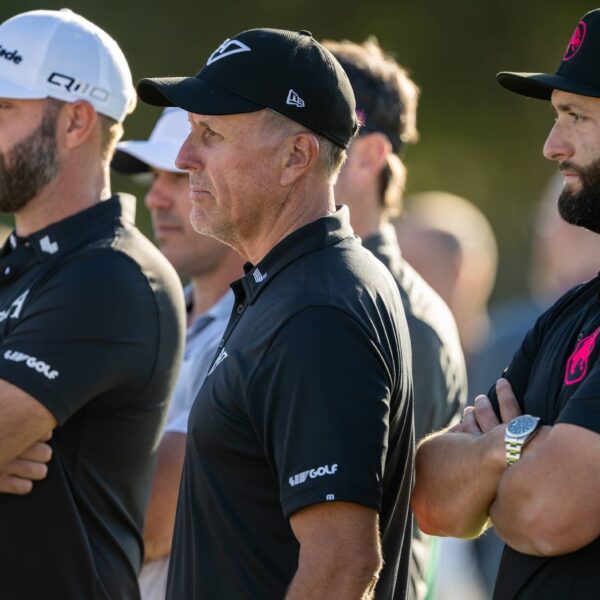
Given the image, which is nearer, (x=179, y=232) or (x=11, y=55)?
(x=11, y=55)

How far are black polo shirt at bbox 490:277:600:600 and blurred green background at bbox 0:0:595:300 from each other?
10718mm

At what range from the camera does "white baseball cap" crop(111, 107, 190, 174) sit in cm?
536

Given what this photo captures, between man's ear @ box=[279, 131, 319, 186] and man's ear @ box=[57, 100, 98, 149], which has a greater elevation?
man's ear @ box=[279, 131, 319, 186]

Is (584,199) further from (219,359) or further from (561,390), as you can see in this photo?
(219,359)

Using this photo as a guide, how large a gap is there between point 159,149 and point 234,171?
198 centimetres

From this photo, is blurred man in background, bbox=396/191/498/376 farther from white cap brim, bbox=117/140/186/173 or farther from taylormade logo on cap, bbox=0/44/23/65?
taylormade logo on cap, bbox=0/44/23/65

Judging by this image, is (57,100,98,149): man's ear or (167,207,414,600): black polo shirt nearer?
(167,207,414,600): black polo shirt

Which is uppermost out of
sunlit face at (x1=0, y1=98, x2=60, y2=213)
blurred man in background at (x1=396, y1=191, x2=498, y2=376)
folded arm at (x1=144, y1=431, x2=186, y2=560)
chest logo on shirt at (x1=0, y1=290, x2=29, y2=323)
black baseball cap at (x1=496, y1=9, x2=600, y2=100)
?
black baseball cap at (x1=496, y1=9, x2=600, y2=100)

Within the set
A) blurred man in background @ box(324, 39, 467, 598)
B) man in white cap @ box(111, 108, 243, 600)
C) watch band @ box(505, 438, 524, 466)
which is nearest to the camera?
watch band @ box(505, 438, 524, 466)

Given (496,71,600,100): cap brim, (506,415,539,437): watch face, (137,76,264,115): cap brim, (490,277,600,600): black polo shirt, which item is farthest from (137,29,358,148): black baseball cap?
(506,415,539,437): watch face

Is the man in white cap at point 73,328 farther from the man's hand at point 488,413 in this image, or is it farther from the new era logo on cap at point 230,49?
the man's hand at point 488,413

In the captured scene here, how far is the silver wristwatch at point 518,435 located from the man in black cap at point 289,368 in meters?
0.25

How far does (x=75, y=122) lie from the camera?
4.54 meters

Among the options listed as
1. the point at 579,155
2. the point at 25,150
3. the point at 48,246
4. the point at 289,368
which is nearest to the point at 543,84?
the point at 579,155
